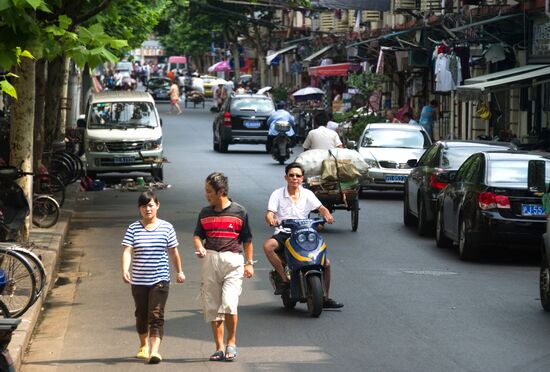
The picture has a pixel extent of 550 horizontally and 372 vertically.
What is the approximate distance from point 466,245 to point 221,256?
6.71 m

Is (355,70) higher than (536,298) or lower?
higher

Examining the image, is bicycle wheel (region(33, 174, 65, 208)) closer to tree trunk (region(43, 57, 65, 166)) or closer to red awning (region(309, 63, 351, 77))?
tree trunk (region(43, 57, 65, 166))

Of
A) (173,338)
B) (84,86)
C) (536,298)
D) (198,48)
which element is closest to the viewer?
(173,338)

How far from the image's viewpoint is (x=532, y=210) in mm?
16047

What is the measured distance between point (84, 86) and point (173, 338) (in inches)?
1732

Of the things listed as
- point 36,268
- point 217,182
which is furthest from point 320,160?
point 217,182

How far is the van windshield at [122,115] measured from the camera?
96.2ft

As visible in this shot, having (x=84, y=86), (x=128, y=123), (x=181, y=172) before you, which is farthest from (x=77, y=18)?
(x=84, y=86)

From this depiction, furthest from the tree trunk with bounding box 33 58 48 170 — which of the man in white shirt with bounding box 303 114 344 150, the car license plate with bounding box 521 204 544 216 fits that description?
the car license plate with bounding box 521 204 544 216

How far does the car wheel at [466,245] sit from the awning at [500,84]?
10.1 metres

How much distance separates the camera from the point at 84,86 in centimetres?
5444

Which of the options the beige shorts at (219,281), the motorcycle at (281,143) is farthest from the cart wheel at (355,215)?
the motorcycle at (281,143)

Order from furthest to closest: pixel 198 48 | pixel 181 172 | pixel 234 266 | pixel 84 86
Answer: pixel 198 48 → pixel 84 86 → pixel 181 172 → pixel 234 266

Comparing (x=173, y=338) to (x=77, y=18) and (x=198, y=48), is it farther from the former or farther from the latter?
(x=198, y=48)
